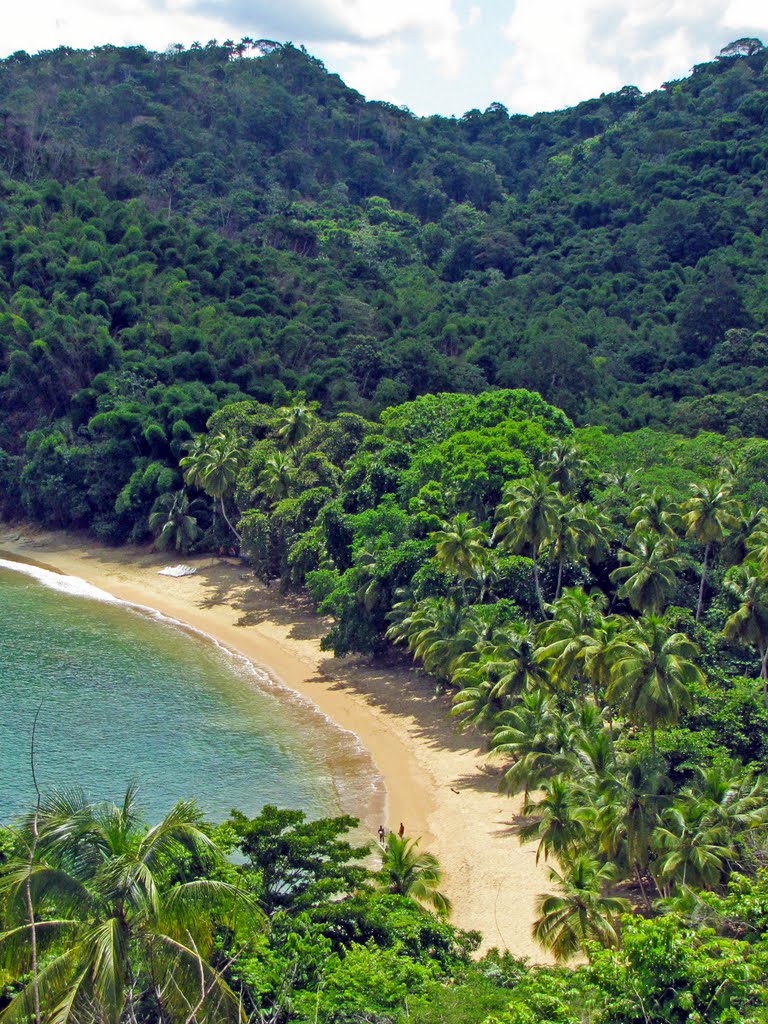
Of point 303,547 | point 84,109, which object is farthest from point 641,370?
point 84,109

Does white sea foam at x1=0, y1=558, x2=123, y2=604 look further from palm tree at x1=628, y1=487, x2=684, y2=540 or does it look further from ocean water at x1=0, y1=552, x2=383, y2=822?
palm tree at x1=628, y1=487, x2=684, y2=540

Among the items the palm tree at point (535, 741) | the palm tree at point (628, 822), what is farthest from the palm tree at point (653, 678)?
the palm tree at point (535, 741)

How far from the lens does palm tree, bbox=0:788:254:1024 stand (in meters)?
12.5

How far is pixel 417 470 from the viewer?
151ft

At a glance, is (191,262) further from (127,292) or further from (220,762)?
(220,762)

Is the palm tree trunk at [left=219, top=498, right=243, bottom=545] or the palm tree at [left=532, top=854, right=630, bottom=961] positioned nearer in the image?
the palm tree at [left=532, top=854, right=630, bottom=961]

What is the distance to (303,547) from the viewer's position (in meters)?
45.6

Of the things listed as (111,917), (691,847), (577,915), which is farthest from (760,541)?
(111,917)

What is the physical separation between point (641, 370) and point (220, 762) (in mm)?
55605

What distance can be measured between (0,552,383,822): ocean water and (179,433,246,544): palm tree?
8.53 m

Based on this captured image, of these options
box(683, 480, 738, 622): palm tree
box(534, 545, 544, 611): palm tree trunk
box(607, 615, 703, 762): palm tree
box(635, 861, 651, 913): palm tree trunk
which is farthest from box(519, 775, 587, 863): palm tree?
box(683, 480, 738, 622): palm tree

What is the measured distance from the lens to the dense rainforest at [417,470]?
14672mm

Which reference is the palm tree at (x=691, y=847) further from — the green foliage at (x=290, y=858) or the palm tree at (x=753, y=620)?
the palm tree at (x=753, y=620)

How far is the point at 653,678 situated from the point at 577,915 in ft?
21.3
